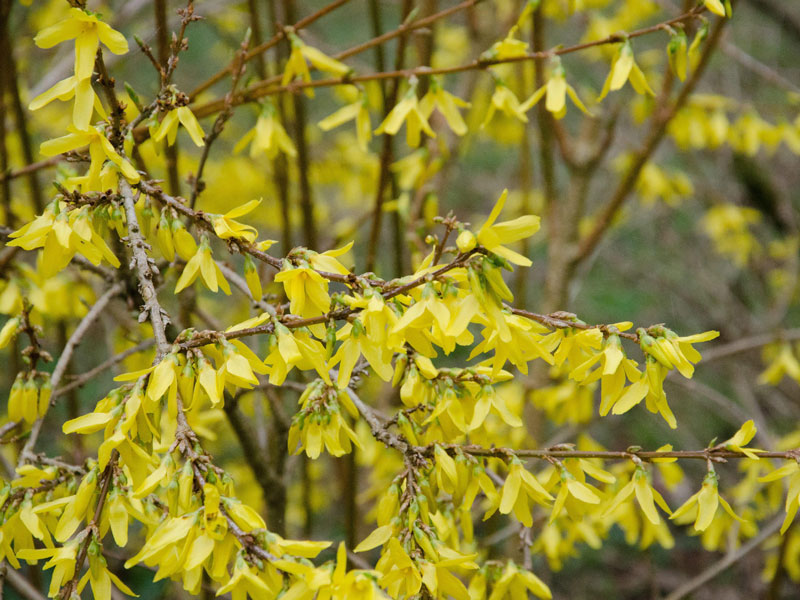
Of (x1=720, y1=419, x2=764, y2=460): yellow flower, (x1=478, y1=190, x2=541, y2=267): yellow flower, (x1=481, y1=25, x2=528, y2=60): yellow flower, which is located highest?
(x1=481, y1=25, x2=528, y2=60): yellow flower

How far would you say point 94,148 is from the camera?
0.96 meters

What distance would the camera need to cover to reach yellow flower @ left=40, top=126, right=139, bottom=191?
3.07ft

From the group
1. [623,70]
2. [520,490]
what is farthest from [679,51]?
[520,490]

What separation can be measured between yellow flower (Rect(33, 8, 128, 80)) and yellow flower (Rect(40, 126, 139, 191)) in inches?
3.3

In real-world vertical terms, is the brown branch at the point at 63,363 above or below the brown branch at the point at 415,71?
below

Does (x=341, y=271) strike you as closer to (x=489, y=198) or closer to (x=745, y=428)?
(x=745, y=428)

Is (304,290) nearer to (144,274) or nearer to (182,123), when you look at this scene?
Answer: (144,274)

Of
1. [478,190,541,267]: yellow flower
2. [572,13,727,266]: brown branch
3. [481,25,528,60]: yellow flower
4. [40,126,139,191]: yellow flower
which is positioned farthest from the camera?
[572,13,727,266]: brown branch

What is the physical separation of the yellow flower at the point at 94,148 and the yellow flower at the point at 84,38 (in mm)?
85

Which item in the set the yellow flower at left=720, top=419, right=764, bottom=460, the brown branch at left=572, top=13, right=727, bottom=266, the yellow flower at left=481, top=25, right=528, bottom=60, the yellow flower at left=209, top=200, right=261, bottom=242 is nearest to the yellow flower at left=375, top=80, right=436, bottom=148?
the yellow flower at left=481, top=25, right=528, bottom=60

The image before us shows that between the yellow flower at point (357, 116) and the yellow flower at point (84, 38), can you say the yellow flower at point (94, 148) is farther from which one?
the yellow flower at point (357, 116)

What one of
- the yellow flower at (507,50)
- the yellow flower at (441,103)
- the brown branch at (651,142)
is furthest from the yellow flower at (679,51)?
the brown branch at (651,142)

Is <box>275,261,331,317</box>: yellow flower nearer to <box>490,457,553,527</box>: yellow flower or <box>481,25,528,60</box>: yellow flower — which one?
<box>490,457,553,527</box>: yellow flower

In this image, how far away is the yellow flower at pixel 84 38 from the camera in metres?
0.97
